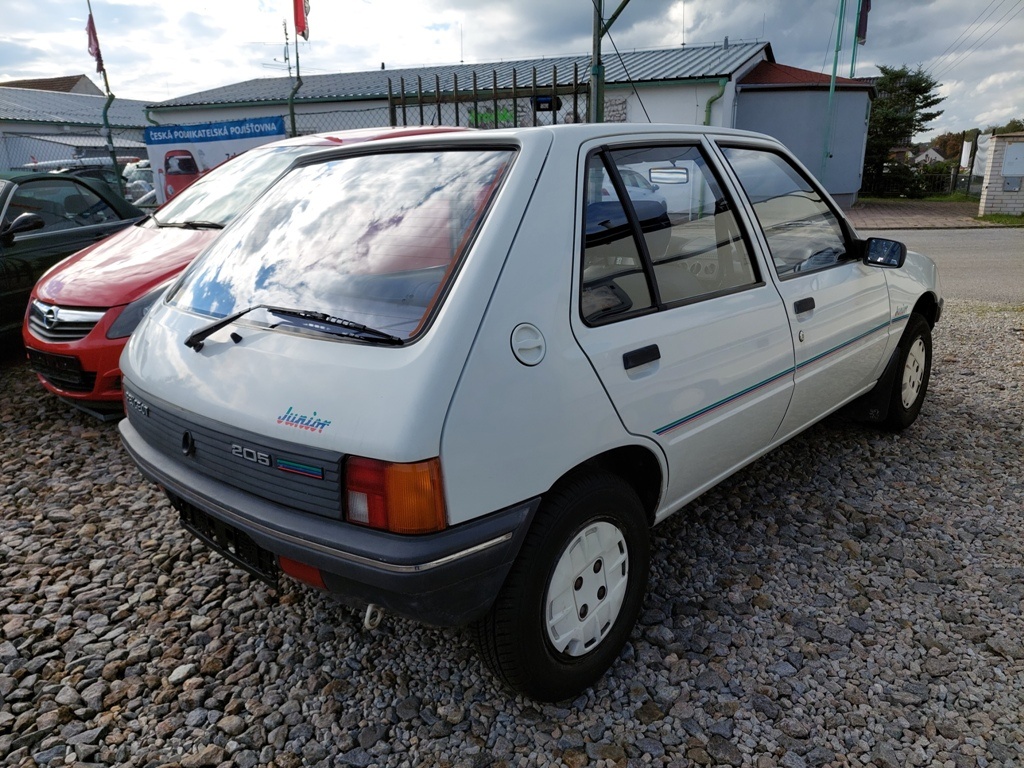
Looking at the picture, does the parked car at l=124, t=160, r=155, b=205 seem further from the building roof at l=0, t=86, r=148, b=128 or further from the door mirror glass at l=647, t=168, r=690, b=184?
the door mirror glass at l=647, t=168, r=690, b=184

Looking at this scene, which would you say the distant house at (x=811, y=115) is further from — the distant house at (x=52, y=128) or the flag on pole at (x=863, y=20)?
the distant house at (x=52, y=128)

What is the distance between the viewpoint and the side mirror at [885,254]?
3.51 m

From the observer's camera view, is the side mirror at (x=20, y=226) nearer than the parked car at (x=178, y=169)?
Yes

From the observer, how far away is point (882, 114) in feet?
102

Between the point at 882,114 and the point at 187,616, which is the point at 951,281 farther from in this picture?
the point at 882,114

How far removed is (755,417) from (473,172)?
5.03 feet

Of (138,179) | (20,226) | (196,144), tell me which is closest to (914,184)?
(196,144)

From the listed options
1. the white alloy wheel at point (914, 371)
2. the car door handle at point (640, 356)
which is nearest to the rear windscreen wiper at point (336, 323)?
the car door handle at point (640, 356)

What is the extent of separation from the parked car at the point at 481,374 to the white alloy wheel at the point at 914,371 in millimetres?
1713

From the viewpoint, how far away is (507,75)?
23016mm

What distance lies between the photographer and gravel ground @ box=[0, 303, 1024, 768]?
2217 mm

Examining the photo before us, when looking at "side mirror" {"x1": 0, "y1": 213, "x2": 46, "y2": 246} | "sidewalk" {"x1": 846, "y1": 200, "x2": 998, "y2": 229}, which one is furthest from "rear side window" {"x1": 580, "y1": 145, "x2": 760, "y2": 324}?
"sidewalk" {"x1": 846, "y1": 200, "x2": 998, "y2": 229}

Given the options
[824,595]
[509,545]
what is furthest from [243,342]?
[824,595]

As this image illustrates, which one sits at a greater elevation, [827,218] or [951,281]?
[827,218]
